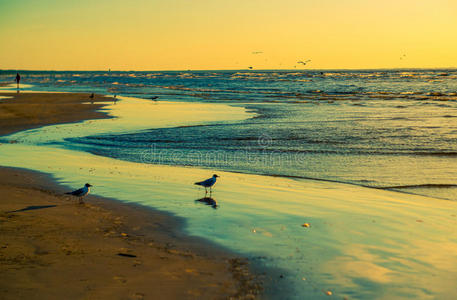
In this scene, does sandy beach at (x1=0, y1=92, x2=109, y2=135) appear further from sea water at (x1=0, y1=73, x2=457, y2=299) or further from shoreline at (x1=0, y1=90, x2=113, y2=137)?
sea water at (x1=0, y1=73, x2=457, y2=299)

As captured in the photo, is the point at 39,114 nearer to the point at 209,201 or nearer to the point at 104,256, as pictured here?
the point at 209,201

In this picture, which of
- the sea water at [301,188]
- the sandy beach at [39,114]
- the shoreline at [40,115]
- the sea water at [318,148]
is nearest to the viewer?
the sea water at [301,188]

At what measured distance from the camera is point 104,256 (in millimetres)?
6668

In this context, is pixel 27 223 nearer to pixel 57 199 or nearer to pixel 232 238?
pixel 57 199

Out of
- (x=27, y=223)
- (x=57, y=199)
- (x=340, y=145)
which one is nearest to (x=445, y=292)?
(x=27, y=223)

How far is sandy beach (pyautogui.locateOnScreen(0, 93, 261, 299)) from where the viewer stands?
18.5ft

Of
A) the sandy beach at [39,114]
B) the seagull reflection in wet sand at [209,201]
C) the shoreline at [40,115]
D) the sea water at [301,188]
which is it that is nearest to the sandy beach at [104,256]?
the sea water at [301,188]

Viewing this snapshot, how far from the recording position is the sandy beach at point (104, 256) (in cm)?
562

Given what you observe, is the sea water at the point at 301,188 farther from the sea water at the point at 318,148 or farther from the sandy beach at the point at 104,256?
the sandy beach at the point at 104,256

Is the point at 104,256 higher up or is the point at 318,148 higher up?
the point at 318,148

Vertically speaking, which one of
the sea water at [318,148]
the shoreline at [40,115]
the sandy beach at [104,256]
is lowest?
the sandy beach at [104,256]

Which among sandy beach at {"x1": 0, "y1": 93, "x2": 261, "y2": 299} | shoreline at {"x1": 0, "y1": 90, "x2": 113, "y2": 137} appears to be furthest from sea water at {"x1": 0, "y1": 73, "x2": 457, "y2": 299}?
shoreline at {"x1": 0, "y1": 90, "x2": 113, "y2": 137}

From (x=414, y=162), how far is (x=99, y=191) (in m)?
10.5

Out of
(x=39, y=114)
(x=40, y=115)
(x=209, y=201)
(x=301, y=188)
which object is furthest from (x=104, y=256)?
(x=39, y=114)
